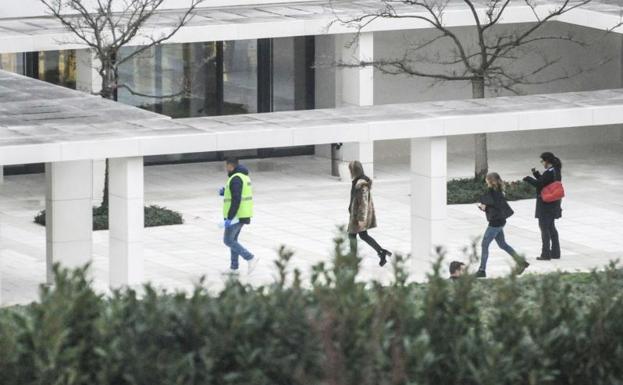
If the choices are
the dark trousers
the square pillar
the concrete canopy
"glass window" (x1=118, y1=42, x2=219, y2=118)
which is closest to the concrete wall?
"glass window" (x1=118, y1=42, x2=219, y2=118)

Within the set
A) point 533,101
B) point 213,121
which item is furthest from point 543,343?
point 533,101

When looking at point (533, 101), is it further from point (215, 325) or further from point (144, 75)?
point (215, 325)

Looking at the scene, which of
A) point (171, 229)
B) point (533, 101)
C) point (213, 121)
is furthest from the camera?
point (171, 229)

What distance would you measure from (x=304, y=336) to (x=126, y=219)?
35.6ft

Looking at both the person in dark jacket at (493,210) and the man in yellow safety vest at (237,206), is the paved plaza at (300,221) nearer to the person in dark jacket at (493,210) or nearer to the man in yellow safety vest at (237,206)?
the man in yellow safety vest at (237,206)

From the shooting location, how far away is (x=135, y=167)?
19047mm

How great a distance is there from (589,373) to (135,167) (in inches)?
423

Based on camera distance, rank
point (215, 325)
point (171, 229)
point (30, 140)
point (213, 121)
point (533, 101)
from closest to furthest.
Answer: point (215, 325) → point (30, 140) → point (213, 121) → point (533, 101) → point (171, 229)

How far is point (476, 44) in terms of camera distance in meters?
31.6

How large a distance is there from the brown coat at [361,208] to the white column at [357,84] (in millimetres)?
7161

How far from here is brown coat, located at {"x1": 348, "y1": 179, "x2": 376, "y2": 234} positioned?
2111 centimetres

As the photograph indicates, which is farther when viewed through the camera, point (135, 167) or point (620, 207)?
point (620, 207)

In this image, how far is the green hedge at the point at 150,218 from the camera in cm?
2489

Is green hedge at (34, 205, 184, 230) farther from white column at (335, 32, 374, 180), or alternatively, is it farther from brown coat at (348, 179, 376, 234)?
brown coat at (348, 179, 376, 234)
